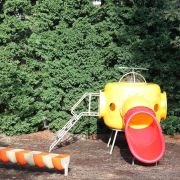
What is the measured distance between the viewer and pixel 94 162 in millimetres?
9734

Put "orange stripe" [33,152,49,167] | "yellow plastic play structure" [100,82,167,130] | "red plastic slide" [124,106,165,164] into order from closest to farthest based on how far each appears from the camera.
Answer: "orange stripe" [33,152,49,167]
"red plastic slide" [124,106,165,164]
"yellow plastic play structure" [100,82,167,130]

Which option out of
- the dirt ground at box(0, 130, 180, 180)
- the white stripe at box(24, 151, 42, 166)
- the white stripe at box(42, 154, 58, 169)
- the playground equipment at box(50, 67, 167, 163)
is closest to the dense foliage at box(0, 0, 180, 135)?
the dirt ground at box(0, 130, 180, 180)

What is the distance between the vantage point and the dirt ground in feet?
28.2

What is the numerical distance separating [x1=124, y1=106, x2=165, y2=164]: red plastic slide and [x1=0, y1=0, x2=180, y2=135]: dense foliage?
2.24 meters

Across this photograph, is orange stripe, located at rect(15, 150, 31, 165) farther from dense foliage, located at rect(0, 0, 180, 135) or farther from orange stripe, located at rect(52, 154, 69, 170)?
dense foliage, located at rect(0, 0, 180, 135)

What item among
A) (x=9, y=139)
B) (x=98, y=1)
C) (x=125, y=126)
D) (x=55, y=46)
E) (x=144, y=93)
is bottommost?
(x=9, y=139)

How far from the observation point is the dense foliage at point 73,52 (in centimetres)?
1237

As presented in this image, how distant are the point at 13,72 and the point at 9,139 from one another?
187 centimetres

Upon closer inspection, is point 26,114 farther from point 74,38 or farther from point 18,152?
point 18,152

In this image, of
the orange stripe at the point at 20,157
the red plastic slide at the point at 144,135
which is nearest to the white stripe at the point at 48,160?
the orange stripe at the point at 20,157

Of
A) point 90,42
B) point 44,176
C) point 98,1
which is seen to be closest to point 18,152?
point 44,176

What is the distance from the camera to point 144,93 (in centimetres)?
1017

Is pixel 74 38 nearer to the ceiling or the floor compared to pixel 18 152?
nearer to the ceiling

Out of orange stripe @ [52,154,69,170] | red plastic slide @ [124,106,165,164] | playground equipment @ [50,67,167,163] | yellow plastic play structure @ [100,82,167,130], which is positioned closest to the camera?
orange stripe @ [52,154,69,170]
